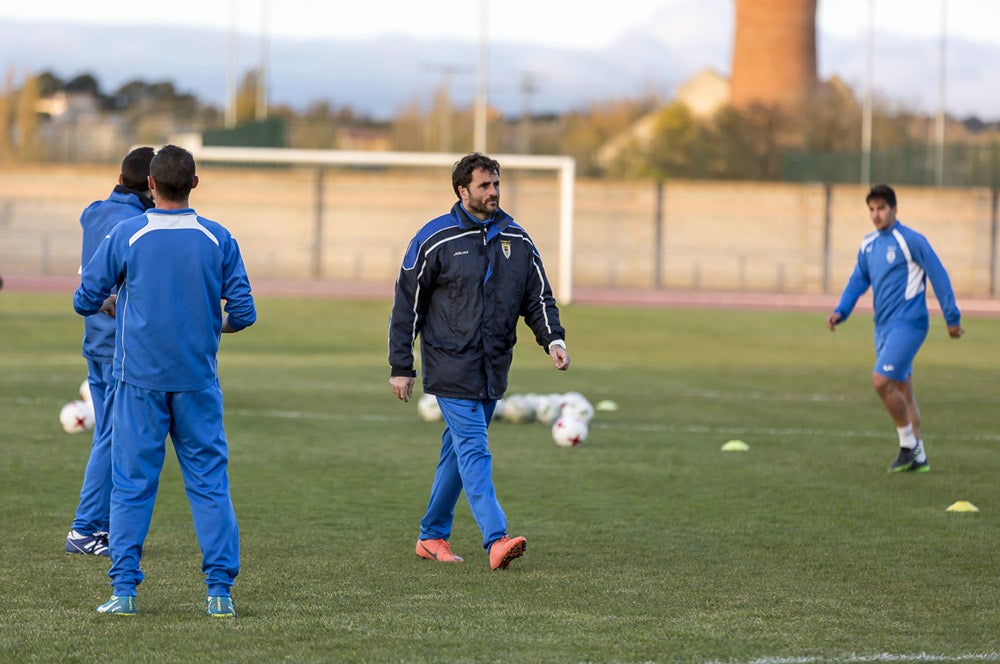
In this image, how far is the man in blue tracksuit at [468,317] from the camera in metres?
7.47

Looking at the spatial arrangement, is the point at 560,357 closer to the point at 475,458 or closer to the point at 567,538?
the point at 475,458

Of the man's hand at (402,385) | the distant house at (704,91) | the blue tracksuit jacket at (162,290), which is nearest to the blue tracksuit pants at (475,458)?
the man's hand at (402,385)

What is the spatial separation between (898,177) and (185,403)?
49994mm

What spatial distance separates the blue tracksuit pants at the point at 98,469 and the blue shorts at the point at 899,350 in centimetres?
603

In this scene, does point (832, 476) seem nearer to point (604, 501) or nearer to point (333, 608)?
point (604, 501)

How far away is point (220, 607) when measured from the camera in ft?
20.8

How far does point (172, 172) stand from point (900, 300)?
683 centimetres

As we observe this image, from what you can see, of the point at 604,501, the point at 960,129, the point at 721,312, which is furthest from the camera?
the point at 960,129

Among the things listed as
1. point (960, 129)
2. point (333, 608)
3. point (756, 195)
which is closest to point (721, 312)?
point (756, 195)

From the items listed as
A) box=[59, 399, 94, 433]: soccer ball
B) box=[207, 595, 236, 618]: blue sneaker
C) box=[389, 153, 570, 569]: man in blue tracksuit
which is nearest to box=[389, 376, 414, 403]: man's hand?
box=[389, 153, 570, 569]: man in blue tracksuit

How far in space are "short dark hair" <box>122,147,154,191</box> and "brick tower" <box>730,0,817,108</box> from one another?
198 feet

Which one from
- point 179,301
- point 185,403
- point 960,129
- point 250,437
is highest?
point 960,129

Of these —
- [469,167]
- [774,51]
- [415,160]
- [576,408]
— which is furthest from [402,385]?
[774,51]

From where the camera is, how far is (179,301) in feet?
20.4
